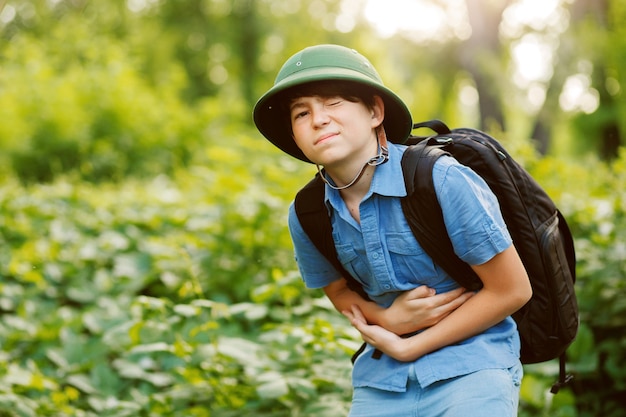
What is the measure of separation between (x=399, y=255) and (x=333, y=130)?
39 centimetres

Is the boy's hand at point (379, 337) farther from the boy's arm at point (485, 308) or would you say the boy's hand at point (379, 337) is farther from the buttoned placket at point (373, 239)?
the buttoned placket at point (373, 239)

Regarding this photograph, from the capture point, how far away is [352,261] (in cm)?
207

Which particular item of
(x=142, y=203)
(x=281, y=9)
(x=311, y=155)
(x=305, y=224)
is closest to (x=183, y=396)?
(x=305, y=224)

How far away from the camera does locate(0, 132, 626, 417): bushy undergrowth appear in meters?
2.95

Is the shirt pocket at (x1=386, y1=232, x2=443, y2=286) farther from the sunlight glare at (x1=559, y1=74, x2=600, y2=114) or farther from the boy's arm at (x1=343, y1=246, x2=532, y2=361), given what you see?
the sunlight glare at (x1=559, y1=74, x2=600, y2=114)

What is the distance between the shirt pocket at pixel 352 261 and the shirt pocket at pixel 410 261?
12cm

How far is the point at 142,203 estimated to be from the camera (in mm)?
6039

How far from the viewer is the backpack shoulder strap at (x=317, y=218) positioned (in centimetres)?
211

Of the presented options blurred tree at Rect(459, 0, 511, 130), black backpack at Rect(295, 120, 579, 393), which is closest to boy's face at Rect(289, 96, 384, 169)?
black backpack at Rect(295, 120, 579, 393)

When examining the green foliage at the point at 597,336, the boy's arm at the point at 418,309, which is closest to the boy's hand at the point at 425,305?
the boy's arm at the point at 418,309

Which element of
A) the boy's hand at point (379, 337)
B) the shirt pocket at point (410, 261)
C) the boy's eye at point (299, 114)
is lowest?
the boy's hand at point (379, 337)

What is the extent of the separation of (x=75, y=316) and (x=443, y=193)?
2.98 m

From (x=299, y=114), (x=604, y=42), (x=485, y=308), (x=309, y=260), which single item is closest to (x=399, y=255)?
(x=485, y=308)

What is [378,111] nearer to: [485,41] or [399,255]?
[399,255]
